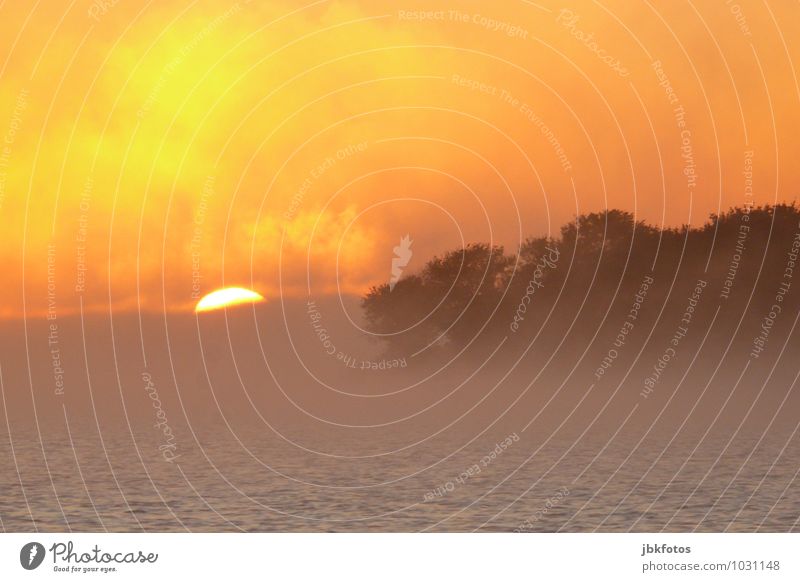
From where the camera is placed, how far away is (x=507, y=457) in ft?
610

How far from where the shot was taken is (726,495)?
119 meters
